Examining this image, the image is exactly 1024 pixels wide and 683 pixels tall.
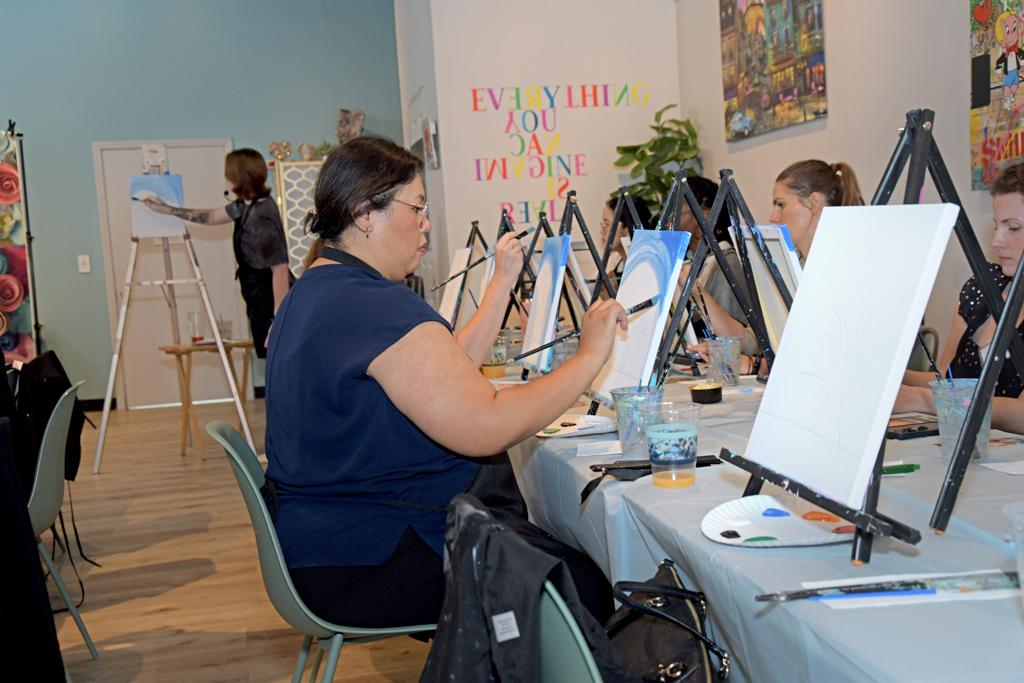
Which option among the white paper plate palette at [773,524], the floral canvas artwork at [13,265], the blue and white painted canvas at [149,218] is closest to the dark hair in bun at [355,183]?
the white paper plate palette at [773,524]

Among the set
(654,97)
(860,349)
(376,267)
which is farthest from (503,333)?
(654,97)

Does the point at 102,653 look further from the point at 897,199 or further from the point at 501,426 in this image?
the point at 897,199

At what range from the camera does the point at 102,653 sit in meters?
2.39

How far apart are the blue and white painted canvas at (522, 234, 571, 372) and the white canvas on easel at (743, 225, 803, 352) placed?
2.10ft

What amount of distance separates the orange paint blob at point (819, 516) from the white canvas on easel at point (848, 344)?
0.26 feet

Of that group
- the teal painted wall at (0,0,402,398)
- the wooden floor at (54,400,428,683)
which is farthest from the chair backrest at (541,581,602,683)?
the teal painted wall at (0,0,402,398)

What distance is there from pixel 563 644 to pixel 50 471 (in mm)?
1971

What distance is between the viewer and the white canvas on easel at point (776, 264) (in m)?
1.62

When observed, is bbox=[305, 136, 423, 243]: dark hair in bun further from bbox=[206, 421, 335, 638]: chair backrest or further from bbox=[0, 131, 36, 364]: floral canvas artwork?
bbox=[0, 131, 36, 364]: floral canvas artwork

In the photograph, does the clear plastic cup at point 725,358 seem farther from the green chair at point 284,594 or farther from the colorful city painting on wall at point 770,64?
the colorful city painting on wall at point 770,64

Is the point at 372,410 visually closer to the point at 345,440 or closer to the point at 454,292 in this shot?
the point at 345,440

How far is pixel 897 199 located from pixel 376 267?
2.67 meters

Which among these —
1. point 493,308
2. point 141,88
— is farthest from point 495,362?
point 141,88

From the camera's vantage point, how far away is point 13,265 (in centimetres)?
571
